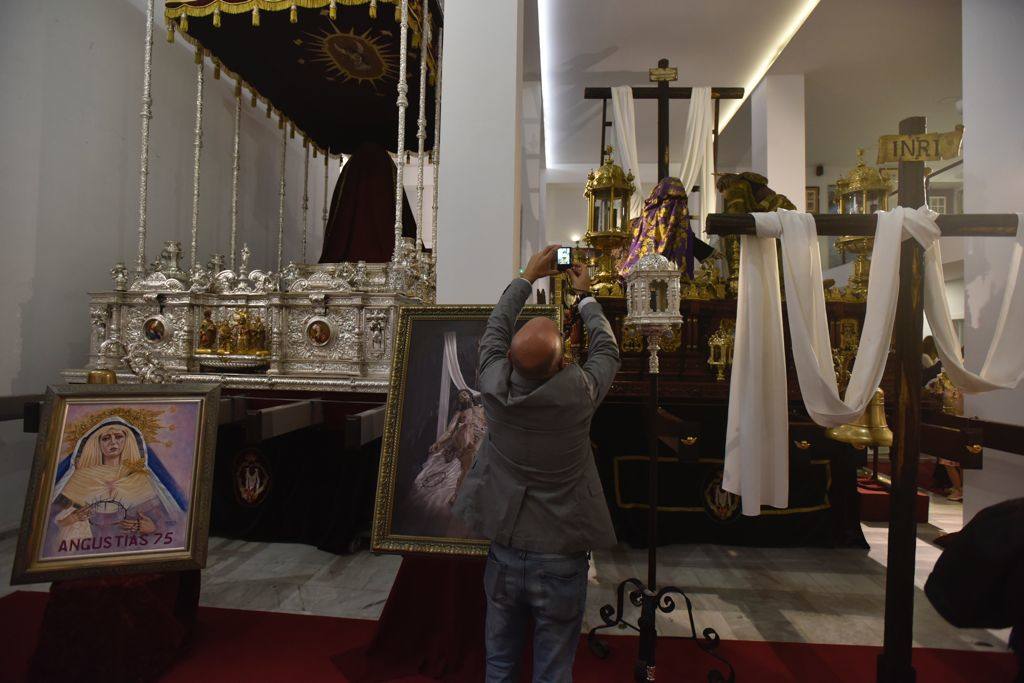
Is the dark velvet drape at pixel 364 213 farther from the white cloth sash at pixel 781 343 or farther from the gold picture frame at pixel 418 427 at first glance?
the white cloth sash at pixel 781 343

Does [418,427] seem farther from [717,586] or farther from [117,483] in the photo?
[717,586]

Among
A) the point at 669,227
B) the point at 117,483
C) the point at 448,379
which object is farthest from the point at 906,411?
the point at 117,483

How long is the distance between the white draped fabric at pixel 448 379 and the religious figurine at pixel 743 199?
2.62 meters

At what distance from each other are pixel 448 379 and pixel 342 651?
4.64 feet

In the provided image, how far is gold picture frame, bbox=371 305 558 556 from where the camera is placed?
2275 millimetres

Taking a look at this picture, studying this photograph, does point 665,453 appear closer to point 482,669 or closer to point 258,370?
point 482,669

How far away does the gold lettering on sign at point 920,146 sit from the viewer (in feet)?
6.40

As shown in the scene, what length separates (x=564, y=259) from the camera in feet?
6.32

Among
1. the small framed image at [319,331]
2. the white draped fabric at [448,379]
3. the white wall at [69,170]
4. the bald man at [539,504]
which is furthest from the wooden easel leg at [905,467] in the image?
the white wall at [69,170]

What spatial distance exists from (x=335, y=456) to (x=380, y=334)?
3.33 ft

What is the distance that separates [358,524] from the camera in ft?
12.2

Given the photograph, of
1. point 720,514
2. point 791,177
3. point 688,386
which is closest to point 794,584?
point 720,514

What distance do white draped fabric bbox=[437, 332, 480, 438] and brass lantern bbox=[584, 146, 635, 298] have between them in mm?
2240

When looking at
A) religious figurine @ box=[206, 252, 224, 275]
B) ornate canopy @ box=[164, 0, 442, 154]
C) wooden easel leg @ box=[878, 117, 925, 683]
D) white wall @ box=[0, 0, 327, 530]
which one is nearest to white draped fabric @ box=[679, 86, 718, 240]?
ornate canopy @ box=[164, 0, 442, 154]
